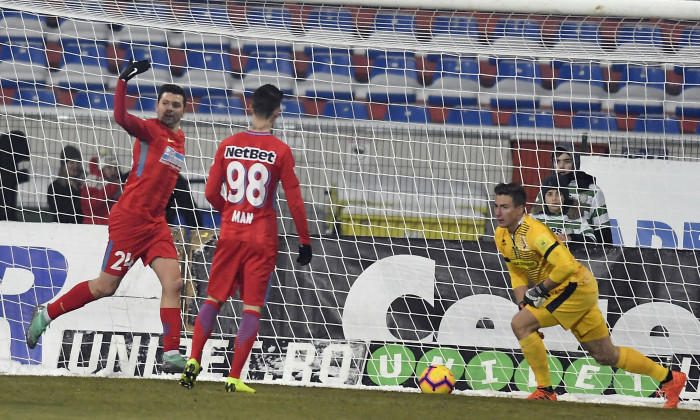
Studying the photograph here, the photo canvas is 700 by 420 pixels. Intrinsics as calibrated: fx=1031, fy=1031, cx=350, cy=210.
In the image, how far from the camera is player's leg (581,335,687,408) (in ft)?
23.7

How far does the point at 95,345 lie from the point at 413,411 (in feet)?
12.1

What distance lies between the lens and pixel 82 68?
881 cm

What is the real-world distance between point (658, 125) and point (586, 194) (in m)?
1.12

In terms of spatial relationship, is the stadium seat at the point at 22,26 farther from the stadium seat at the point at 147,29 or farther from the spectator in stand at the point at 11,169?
the spectator in stand at the point at 11,169

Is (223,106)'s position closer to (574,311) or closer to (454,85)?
(454,85)

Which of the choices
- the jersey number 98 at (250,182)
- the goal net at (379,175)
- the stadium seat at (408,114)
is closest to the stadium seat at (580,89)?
the goal net at (379,175)

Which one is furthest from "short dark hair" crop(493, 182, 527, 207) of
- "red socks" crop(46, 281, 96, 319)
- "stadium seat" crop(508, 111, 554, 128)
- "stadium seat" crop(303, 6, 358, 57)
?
"red socks" crop(46, 281, 96, 319)

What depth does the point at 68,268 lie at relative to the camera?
8.31 meters

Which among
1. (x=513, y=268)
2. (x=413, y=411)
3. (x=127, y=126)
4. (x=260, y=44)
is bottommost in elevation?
(x=413, y=411)

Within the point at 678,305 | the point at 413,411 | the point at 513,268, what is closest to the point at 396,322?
the point at 513,268

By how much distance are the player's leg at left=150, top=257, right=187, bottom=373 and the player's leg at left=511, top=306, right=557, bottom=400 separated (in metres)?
2.28

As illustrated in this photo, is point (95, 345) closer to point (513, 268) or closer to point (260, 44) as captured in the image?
point (260, 44)

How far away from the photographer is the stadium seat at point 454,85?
29.6ft

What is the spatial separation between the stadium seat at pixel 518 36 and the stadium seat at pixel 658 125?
1564 millimetres
